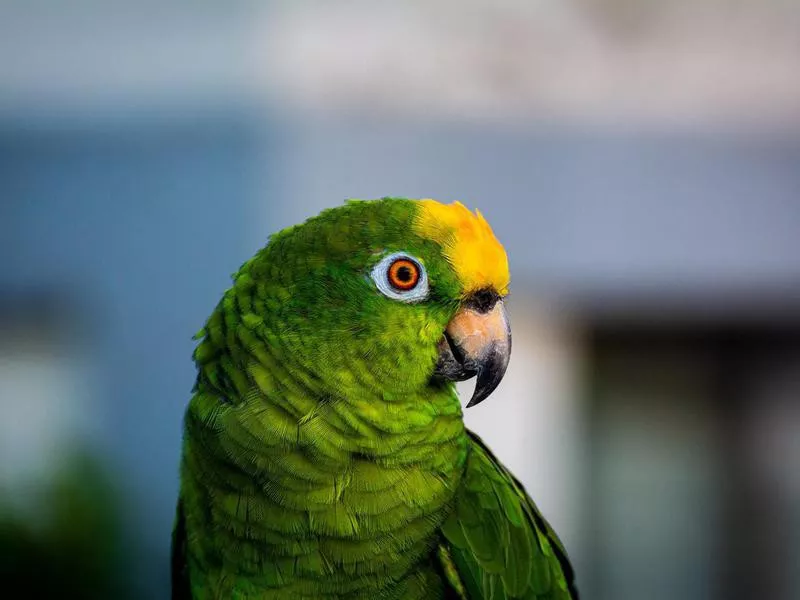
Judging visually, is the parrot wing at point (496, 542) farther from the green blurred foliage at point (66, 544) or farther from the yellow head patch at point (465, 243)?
the green blurred foliage at point (66, 544)

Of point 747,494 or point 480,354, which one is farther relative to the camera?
point 747,494

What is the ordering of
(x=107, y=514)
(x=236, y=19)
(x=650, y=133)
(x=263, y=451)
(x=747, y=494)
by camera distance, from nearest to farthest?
(x=263, y=451) → (x=107, y=514) → (x=236, y=19) → (x=650, y=133) → (x=747, y=494)

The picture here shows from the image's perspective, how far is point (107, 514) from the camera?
1.64m

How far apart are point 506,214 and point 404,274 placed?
1.37 meters

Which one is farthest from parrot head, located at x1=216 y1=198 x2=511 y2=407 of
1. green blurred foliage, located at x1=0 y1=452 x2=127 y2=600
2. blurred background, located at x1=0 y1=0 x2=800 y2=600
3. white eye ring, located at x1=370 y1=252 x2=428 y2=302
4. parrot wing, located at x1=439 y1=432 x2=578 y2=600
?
blurred background, located at x1=0 y1=0 x2=800 y2=600

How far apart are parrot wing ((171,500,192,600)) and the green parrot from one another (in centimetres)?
13

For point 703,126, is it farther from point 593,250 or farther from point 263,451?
point 263,451

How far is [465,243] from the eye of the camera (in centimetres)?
72

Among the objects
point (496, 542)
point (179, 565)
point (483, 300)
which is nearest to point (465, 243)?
point (483, 300)

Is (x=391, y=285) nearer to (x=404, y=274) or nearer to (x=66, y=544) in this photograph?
(x=404, y=274)

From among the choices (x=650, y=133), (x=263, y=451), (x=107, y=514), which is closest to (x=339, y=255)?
(x=263, y=451)

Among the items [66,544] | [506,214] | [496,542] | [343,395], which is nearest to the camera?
[343,395]

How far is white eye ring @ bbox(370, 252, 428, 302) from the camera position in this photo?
709 millimetres

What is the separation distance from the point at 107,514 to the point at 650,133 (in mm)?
1694
